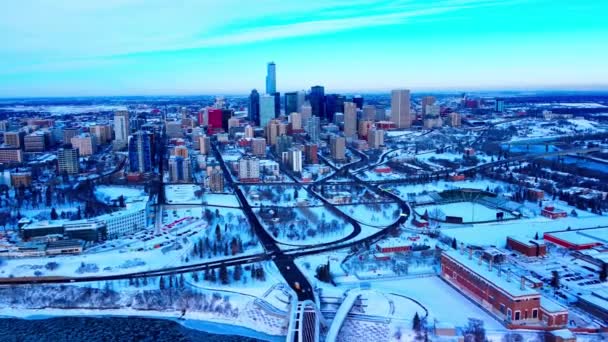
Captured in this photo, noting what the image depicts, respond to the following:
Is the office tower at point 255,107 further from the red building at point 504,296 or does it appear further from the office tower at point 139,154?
the red building at point 504,296

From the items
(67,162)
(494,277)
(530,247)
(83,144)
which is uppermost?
(83,144)

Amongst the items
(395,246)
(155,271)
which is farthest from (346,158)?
(155,271)

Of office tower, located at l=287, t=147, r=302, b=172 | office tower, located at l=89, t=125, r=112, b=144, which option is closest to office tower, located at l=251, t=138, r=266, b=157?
office tower, located at l=287, t=147, r=302, b=172

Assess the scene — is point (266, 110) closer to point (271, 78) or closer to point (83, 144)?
point (271, 78)

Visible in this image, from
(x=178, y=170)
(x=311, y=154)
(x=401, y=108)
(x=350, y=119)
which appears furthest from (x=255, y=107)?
(x=178, y=170)

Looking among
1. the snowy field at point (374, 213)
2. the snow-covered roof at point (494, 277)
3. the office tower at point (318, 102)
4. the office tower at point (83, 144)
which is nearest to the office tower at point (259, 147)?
the office tower at point (83, 144)
